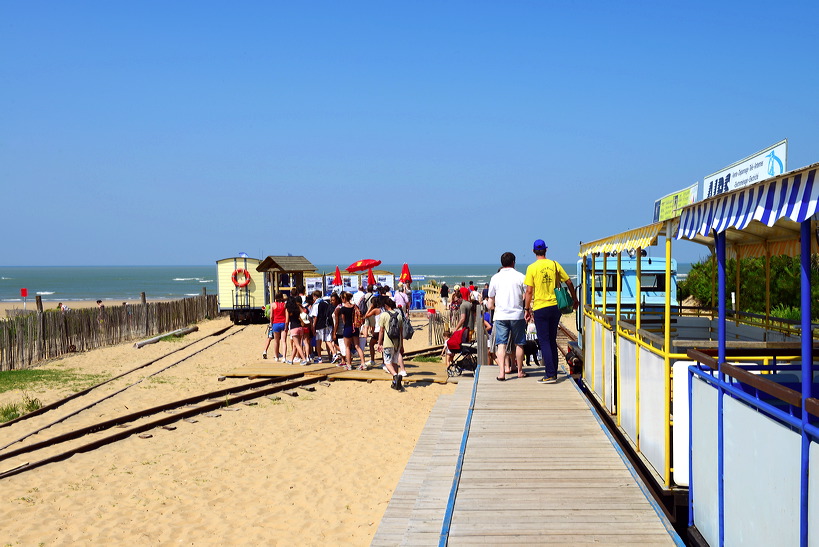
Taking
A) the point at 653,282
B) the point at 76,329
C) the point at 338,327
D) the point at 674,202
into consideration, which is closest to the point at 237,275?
the point at 76,329

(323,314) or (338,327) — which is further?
(323,314)

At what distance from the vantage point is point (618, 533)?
4504 millimetres

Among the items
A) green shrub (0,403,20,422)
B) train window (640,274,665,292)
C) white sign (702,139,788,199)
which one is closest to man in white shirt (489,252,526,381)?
white sign (702,139,788,199)

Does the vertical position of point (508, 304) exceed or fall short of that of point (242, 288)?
it exceeds it

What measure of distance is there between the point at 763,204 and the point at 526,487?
303cm

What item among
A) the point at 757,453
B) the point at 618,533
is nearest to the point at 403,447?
the point at 618,533

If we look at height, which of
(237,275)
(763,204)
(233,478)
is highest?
(763,204)

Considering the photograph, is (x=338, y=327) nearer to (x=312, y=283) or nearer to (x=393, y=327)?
(x=393, y=327)

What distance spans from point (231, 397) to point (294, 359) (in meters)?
3.86

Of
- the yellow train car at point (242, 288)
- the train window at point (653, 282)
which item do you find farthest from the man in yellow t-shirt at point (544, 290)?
the yellow train car at point (242, 288)

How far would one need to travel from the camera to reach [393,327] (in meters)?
12.9

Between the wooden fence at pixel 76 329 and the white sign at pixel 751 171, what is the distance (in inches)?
667

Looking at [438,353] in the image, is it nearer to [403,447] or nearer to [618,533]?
[403,447]

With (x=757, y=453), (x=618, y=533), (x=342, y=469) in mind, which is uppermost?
(x=757, y=453)
